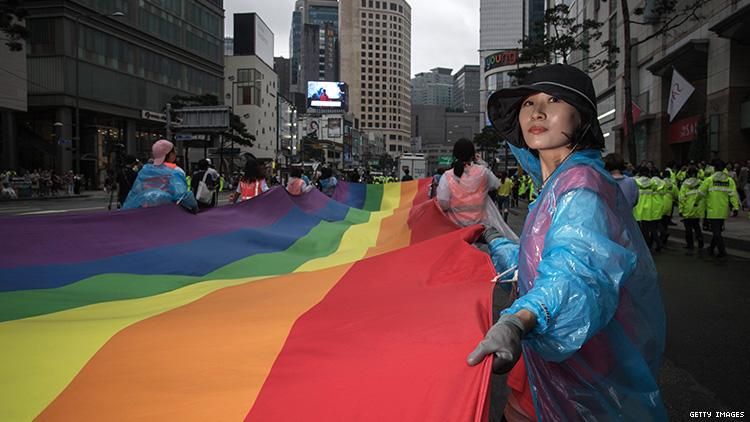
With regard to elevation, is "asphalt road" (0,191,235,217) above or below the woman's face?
below

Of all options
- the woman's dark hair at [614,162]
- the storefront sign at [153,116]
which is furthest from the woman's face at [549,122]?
the storefront sign at [153,116]

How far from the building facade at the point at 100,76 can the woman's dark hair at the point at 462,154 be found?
109 feet

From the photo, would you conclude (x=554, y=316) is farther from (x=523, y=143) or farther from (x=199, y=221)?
(x=199, y=221)

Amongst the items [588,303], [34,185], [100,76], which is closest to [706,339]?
[588,303]

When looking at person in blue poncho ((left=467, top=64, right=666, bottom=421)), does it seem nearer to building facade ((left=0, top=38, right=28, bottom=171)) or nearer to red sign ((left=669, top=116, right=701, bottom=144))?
red sign ((left=669, top=116, right=701, bottom=144))

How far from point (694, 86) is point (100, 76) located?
1692 inches

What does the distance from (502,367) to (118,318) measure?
1931 millimetres

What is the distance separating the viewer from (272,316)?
2.63m

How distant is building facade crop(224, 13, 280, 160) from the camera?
83.7 m

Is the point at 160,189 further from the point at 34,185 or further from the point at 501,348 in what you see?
the point at 34,185

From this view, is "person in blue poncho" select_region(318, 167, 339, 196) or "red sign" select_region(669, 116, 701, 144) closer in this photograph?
"person in blue poncho" select_region(318, 167, 339, 196)

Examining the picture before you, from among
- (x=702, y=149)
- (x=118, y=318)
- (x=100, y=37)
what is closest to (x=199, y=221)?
(x=118, y=318)

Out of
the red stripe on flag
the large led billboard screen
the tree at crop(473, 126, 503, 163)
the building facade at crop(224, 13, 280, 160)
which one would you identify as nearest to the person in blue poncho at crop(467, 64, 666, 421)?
the red stripe on flag

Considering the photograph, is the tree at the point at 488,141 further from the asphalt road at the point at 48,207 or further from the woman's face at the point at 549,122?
the woman's face at the point at 549,122
